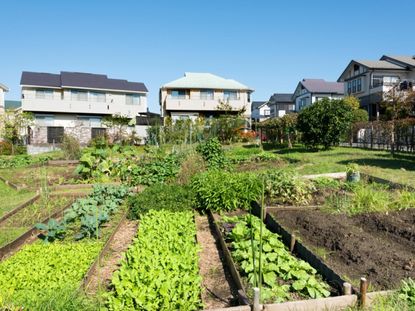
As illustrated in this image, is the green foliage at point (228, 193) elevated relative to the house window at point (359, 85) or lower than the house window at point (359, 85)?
lower

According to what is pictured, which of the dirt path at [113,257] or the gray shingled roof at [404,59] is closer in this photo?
the dirt path at [113,257]

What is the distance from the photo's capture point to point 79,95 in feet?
111

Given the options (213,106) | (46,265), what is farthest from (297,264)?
(213,106)

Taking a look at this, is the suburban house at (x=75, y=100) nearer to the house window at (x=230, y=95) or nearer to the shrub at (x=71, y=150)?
the house window at (x=230, y=95)

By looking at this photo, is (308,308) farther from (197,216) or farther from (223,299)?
(197,216)

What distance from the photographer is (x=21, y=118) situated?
84.2 ft

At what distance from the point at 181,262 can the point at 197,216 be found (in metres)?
2.91

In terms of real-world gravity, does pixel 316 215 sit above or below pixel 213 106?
below

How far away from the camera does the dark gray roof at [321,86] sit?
49.0 metres

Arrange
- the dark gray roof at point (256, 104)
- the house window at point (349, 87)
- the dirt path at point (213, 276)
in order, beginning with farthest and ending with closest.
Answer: the dark gray roof at point (256, 104), the house window at point (349, 87), the dirt path at point (213, 276)

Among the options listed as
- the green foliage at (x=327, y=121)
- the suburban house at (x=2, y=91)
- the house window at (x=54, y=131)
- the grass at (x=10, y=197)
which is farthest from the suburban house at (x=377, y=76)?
the suburban house at (x=2, y=91)

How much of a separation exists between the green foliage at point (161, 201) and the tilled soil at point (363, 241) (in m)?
1.63

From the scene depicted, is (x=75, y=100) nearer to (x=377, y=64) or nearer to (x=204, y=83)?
(x=204, y=83)

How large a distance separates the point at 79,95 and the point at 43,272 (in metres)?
33.1
